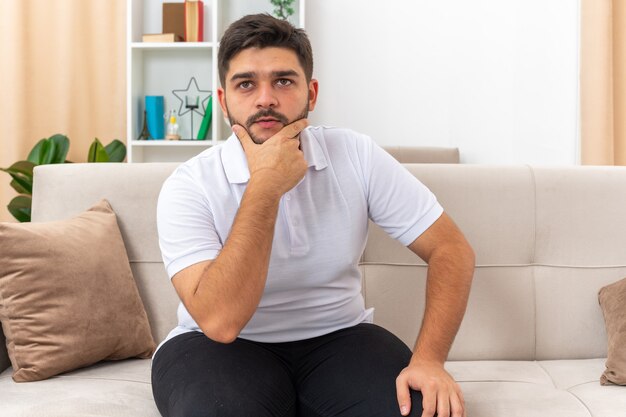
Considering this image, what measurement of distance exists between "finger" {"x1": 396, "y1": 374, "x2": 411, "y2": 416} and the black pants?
1 cm

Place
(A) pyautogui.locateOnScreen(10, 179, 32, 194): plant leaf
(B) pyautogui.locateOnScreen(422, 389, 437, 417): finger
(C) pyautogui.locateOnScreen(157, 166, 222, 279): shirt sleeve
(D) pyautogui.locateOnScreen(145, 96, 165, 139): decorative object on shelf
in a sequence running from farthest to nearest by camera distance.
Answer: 1. (D) pyautogui.locateOnScreen(145, 96, 165, 139): decorative object on shelf
2. (A) pyautogui.locateOnScreen(10, 179, 32, 194): plant leaf
3. (C) pyautogui.locateOnScreen(157, 166, 222, 279): shirt sleeve
4. (B) pyautogui.locateOnScreen(422, 389, 437, 417): finger

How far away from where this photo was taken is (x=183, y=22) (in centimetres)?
399

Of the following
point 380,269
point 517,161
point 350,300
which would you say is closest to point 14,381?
point 350,300

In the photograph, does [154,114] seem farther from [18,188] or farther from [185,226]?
[185,226]

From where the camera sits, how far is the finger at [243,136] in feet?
5.29

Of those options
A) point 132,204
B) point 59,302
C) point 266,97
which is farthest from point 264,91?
point 59,302

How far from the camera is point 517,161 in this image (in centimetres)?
412

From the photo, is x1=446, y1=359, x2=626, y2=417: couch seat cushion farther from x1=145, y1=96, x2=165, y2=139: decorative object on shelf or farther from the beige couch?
x1=145, y1=96, x2=165, y2=139: decorative object on shelf

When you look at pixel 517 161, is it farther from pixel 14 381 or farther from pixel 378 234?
pixel 14 381

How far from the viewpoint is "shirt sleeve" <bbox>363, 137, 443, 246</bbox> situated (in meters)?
1.63

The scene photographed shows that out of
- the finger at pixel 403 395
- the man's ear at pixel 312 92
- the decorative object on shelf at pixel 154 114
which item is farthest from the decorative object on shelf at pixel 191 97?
the finger at pixel 403 395

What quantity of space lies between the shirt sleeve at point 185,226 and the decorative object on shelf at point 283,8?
2.52 meters

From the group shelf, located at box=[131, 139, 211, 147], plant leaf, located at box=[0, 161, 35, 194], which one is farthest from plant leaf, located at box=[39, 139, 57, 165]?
shelf, located at box=[131, 139, 211, 147]

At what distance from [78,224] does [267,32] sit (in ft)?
2.12
